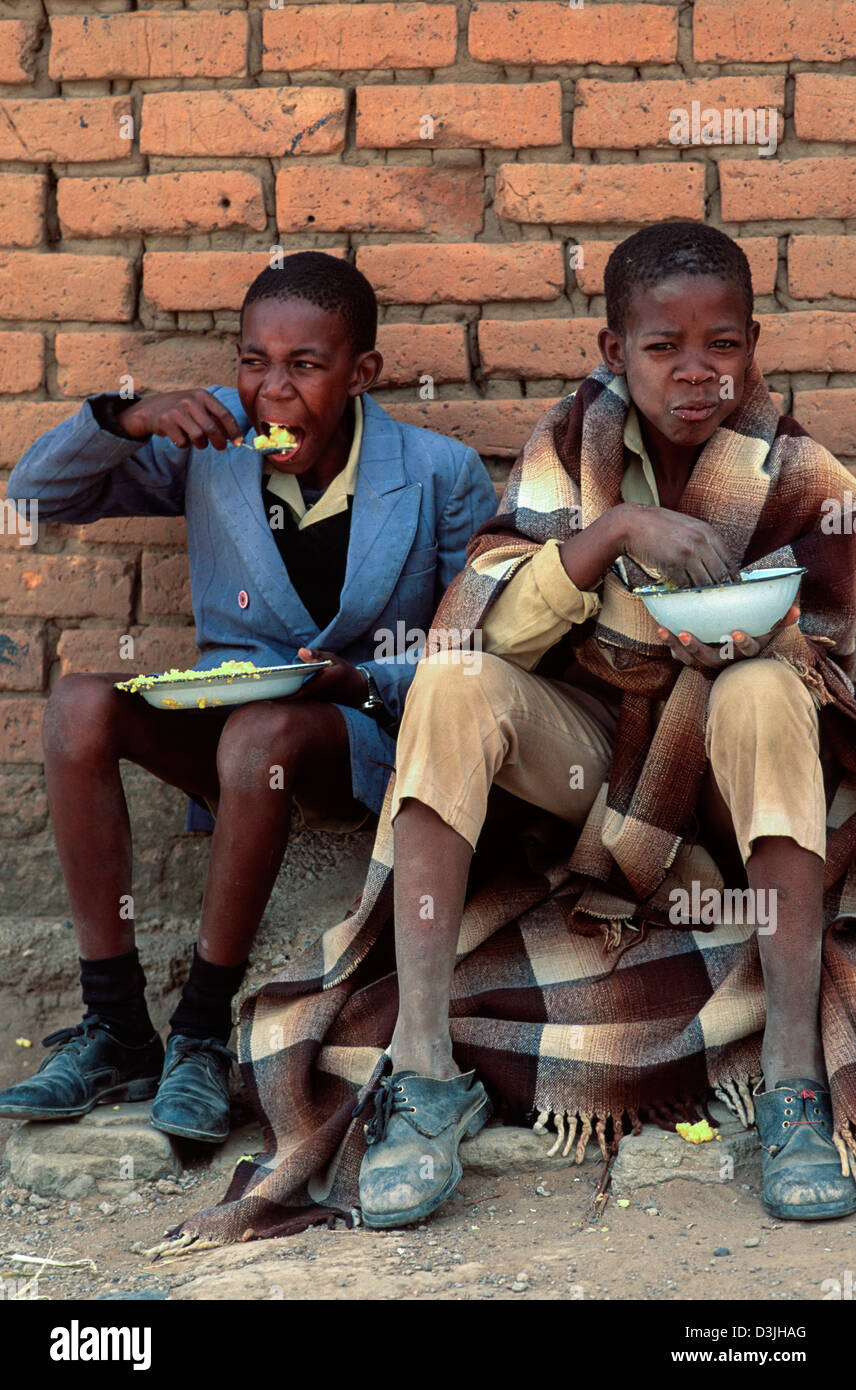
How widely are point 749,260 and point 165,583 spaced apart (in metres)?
→ 1.49

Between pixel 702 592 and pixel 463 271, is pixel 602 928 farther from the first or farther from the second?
pixel 463 271

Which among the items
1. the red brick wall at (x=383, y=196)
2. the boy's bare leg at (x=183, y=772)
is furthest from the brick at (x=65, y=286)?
the boy's bare leg at (x=183, y=772)

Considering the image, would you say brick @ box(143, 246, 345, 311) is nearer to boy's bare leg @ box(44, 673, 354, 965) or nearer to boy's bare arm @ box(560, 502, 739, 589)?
boy's bare leg @ box(44, 673, 354, 965)

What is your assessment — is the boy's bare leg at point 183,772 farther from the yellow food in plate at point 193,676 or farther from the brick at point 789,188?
the brick at point 789,188

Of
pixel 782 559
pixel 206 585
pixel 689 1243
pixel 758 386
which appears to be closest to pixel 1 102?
pixel 206 585

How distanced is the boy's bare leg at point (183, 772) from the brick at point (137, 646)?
41 cm

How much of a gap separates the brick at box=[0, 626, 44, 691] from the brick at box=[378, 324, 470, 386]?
995mm

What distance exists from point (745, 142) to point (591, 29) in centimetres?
42

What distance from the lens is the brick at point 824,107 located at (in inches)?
126

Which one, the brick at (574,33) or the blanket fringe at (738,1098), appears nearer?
the blanket fringe at (738,1098)

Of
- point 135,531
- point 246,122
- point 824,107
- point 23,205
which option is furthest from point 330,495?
point 824,107

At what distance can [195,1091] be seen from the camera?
9.02 ft

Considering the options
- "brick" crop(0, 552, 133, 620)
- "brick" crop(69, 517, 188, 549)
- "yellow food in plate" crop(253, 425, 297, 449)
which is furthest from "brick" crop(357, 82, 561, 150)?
"brick" crop(0, 552, 133, 620)
